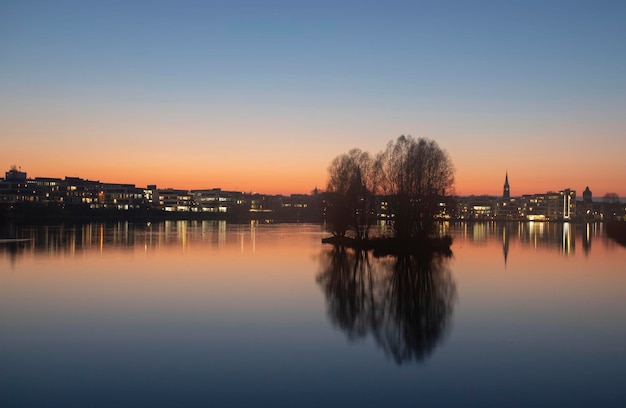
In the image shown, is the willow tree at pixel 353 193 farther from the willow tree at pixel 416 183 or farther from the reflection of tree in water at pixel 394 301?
the reflection of tree in water at pixel 394 301

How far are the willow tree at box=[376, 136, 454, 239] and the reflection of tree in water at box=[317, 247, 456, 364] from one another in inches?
245

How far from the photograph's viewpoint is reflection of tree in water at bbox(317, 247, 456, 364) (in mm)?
17906

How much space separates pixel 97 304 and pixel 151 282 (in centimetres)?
656

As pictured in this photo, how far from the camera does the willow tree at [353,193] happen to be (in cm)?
5459

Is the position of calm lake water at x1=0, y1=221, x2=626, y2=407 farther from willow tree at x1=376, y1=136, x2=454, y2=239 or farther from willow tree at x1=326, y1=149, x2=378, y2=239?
willow tree at x1=326, y1=149, x2=378, y2=239

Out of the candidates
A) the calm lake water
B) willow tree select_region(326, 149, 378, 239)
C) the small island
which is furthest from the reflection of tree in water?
willow tree select_region(326, 149, 378, 239)

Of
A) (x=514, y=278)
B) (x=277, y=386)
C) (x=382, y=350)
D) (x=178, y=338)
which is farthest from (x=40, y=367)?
(x=514, y=278)

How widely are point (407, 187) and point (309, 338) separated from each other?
31.1 meters

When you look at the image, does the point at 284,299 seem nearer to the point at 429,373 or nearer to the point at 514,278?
the point at 429,373

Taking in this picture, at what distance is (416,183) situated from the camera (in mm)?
47469

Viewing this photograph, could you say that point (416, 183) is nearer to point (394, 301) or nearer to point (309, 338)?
point (394, 301)

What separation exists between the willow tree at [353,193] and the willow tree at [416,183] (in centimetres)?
479

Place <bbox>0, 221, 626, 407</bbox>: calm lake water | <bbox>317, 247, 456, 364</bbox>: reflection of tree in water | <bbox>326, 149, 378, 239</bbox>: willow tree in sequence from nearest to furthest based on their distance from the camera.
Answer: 1. <bbox>0, 221, 626, 407</bbox>: calm lake water
2. <bbox>317, 247, 456, 364</bbox>: reflection of tree in water
3. <bbox>326, 149, 378, 239</bbox>: willow tree

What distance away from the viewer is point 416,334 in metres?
18.5
